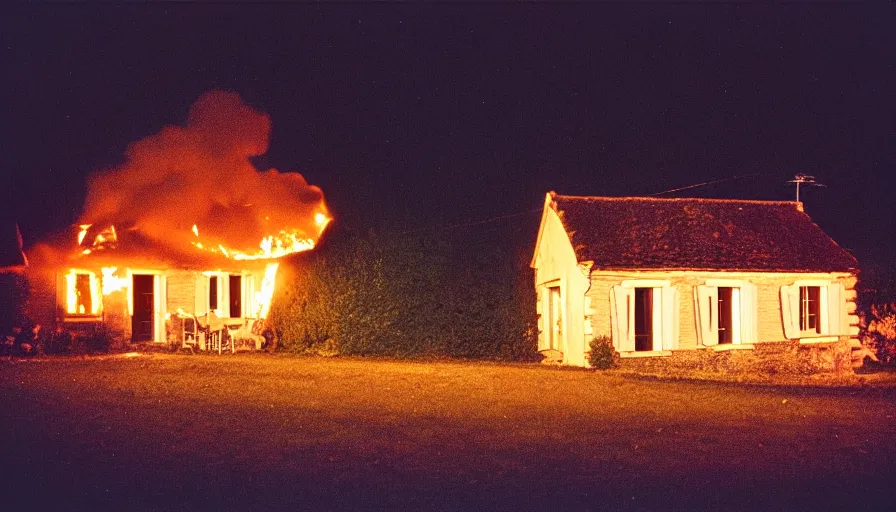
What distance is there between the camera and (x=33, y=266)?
22797 mm

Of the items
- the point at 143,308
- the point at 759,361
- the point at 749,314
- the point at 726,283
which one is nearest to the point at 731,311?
the point at 749,314

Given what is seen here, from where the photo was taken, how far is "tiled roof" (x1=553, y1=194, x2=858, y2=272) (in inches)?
811

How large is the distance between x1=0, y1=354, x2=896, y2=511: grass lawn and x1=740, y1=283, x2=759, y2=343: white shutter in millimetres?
5154

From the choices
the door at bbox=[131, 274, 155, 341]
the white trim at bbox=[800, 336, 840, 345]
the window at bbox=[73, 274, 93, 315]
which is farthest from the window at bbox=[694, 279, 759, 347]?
the window at bbox=[73, 274, 93, 315]

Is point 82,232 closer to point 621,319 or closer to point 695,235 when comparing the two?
point 621,319

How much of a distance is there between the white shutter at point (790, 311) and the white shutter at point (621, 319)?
4.37m

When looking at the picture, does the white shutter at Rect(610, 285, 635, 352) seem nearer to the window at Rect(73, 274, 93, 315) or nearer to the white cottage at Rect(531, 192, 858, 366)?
the white cottage at Rect(531, 192, 858, 366)

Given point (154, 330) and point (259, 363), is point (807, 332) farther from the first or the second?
point (154, 330)

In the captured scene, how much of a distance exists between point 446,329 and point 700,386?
27.5ft

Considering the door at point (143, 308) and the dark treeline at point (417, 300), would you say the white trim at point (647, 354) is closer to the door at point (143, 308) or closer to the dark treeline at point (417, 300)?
the dark treeline at point (417, 300)

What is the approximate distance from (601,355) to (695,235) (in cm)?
483

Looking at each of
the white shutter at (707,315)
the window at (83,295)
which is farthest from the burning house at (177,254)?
the white shutter at (707,315)

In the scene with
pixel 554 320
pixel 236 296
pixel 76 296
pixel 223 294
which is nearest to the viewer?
pixel 554 320

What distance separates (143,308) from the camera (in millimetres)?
26625
